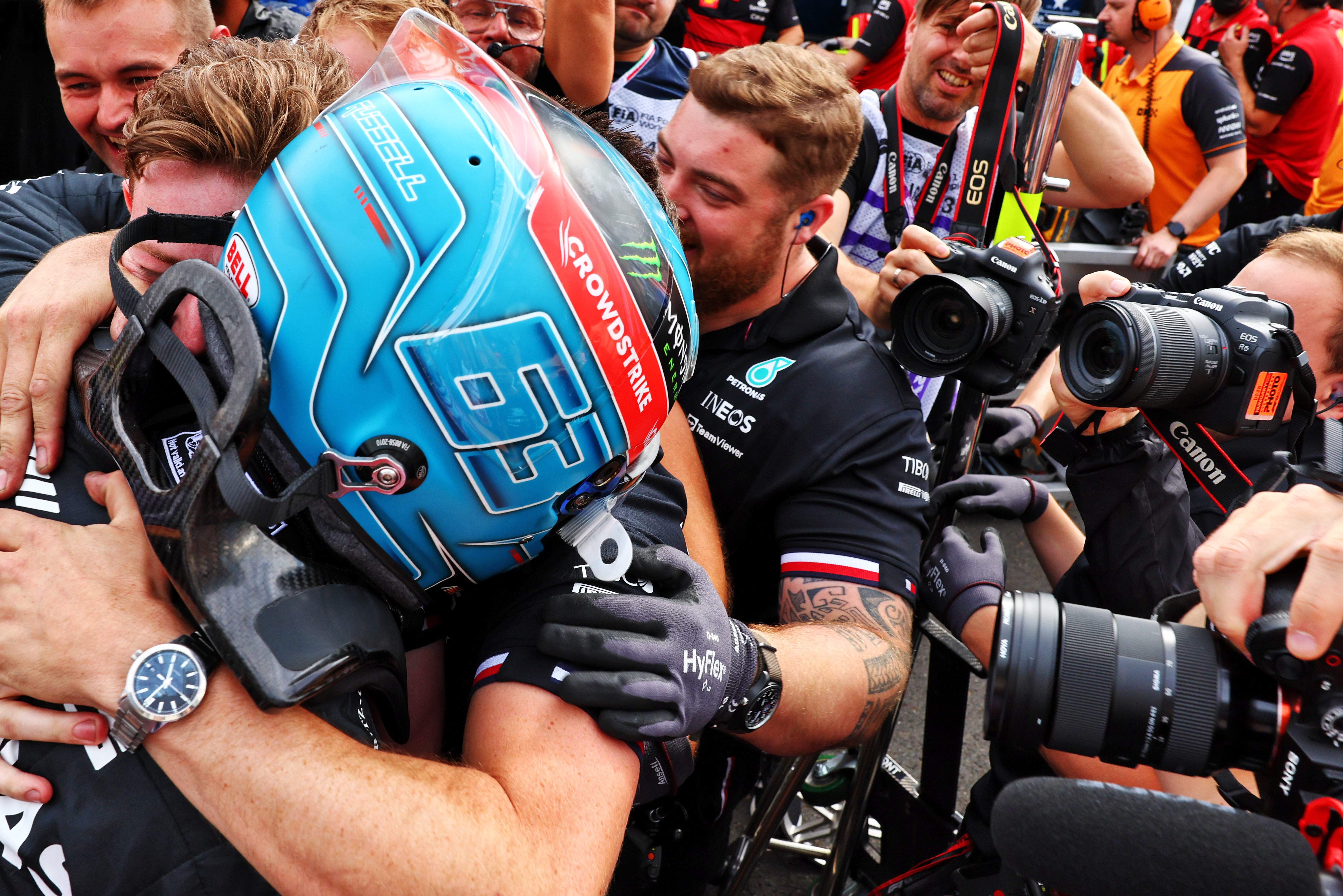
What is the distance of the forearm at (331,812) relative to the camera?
104cm

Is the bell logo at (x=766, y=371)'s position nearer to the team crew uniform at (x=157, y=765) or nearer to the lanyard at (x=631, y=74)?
the team crew uniform at (x=157, y=765)

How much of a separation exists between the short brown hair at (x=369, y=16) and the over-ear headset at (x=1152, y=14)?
4.46 meters

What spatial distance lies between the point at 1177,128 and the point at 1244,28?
1480mm

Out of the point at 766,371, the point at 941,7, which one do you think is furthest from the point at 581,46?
the point at 941,7

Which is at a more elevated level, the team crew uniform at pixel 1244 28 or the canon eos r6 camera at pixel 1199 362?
the team crew uniform at pixel 1244 28

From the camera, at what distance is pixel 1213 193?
5.02 meters

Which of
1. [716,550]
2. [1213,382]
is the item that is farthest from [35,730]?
[1213,382]

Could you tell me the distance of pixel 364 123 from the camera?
1168 millimetres

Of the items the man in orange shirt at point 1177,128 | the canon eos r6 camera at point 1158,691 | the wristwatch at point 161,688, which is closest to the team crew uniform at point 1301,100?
the man in orange shirt at point 1177,128

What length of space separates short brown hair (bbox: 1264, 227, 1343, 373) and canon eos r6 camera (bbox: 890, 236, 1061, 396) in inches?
31.0

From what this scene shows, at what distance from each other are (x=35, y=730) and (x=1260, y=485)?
6.34 ft

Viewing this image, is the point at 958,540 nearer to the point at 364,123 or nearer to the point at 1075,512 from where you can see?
the point at 364,123

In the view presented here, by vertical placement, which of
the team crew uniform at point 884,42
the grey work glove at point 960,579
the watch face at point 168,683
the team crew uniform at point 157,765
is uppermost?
the team crew uniform at point 884,42

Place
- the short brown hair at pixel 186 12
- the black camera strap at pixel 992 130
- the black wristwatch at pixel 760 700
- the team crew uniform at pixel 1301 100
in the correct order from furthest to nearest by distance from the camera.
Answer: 1. the team crew uniform at pixel 1301 100
2. the black camera strap at pixel 992 130
3. the short brown hair at pixel 186 12
4. the black wristwatch at pixel 760 700
